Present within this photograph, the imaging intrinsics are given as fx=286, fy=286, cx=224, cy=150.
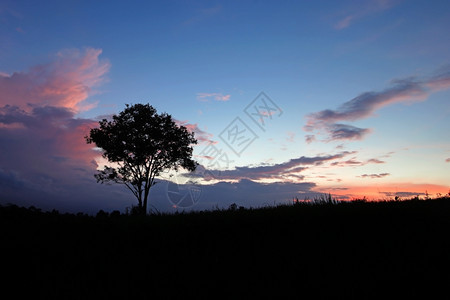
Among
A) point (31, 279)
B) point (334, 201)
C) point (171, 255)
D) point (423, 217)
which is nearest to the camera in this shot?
point (31, 279)

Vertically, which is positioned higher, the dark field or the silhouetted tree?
the silhouetted tree

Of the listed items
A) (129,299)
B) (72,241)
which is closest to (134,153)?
(72,241)

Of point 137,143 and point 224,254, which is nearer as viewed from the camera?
point 224,254

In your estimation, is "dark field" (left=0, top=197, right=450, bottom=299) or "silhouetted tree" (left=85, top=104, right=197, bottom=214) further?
"silhouetted tree" (left=85, top=104, right=197, bottom=214)

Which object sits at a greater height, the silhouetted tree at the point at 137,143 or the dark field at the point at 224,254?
the silhouetted tree at the point at 137,143

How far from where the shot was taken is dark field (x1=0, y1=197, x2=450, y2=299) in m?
7.64

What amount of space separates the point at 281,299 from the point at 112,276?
185 inches

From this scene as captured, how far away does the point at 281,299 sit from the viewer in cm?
716

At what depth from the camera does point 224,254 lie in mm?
8977

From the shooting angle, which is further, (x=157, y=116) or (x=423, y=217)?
(x=157, y=116)

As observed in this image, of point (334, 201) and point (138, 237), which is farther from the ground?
point (334, 201)

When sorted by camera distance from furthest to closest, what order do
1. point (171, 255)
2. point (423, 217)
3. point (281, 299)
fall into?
point (423, 217) < point (171, 255) < point (281, 299)

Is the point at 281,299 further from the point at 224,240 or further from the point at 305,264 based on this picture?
the point at 224,240

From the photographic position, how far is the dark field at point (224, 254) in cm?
764
